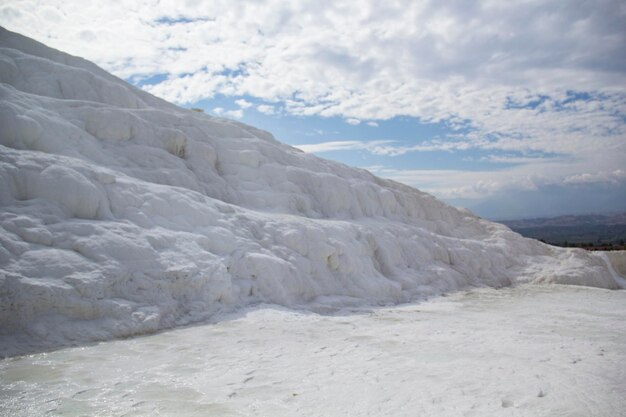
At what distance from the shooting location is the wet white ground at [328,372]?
15.2 ft

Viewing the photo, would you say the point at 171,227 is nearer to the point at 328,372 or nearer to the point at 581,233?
the point at 328,372

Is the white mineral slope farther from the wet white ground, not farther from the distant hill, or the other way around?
the distant hill

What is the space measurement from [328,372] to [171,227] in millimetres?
5646

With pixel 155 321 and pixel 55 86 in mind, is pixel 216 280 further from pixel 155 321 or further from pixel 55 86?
pixel 55 86

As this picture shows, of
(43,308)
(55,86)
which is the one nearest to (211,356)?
(43,308)

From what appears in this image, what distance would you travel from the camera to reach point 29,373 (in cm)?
542

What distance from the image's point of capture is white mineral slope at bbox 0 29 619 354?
7.41m

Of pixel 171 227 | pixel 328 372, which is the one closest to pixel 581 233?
pixel 171 227

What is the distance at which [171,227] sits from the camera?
9.97 meters

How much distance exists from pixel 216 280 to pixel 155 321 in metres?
1.82

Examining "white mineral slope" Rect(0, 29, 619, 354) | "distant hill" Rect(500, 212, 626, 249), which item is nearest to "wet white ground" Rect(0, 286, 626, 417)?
"white mineral slope" Rect(0, 29, 619, 354)

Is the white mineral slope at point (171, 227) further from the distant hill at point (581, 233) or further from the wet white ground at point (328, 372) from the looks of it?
the distant hill at point (581, 233)

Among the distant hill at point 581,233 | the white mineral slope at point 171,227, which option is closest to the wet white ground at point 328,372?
the white mineral slope at point 171,227

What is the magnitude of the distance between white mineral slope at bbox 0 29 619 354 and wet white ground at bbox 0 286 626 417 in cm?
95
